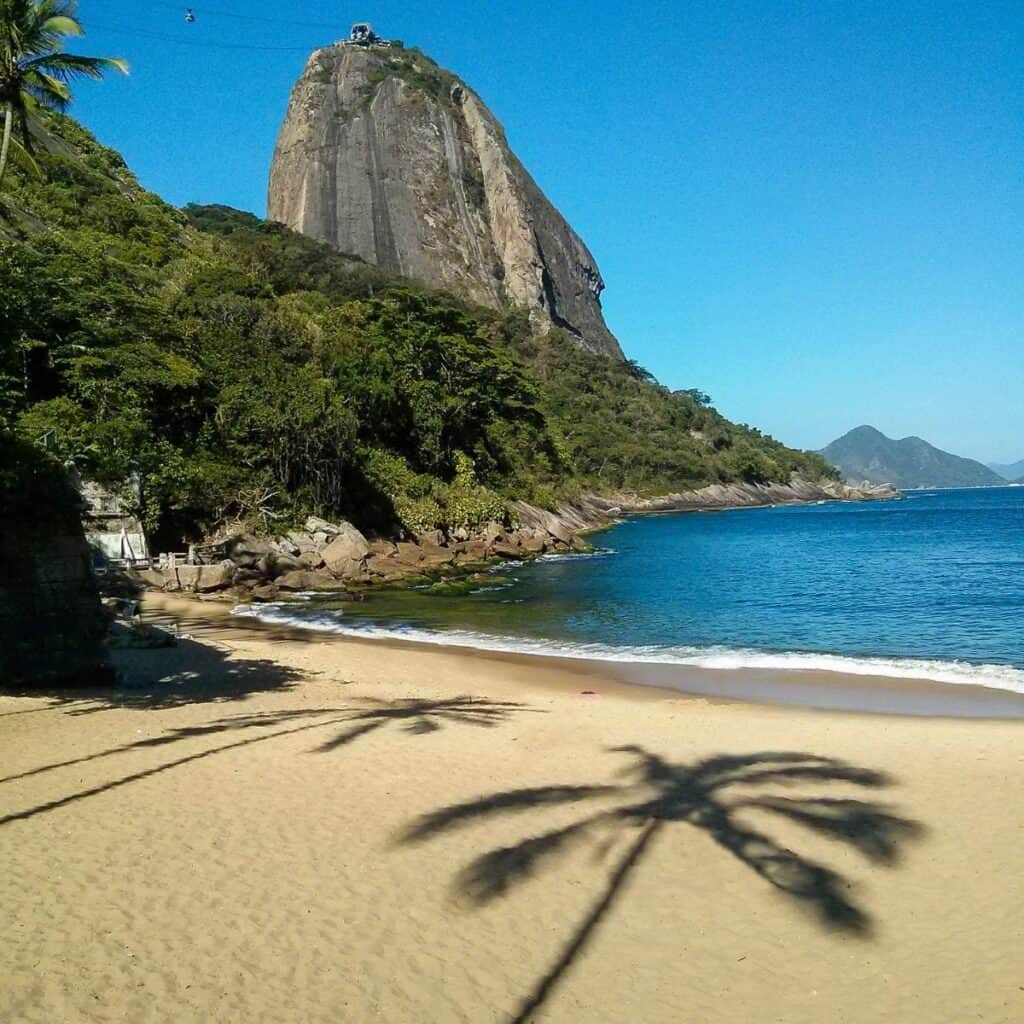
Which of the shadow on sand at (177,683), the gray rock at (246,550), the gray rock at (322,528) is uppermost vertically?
the gray rock at (322,528)

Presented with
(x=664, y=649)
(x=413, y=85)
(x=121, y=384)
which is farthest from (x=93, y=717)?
(x=413, y=85)

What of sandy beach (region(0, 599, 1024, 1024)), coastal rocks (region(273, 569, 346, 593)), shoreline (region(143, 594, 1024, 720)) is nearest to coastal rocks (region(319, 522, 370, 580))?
coastal rocks (region(273, 569, 346, 593))

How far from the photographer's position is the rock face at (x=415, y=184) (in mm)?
138375

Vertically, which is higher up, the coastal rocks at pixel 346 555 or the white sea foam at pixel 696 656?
the coastal rocks at pixel 346 555

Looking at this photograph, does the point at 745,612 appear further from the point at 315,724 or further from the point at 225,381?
the point at 225,381

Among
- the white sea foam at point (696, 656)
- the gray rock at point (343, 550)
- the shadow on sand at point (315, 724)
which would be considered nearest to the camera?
the shadow on sand at point (315, 724)

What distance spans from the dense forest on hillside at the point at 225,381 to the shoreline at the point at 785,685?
445 inches

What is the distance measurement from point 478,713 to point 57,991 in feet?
28.3

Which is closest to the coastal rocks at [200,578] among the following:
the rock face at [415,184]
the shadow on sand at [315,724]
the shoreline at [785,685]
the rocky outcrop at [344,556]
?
the rocky outcrop at [344,556]

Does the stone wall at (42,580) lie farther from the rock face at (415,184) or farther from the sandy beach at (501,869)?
the rock face at (415,184)

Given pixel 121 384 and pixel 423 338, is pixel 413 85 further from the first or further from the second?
pixel 121 384

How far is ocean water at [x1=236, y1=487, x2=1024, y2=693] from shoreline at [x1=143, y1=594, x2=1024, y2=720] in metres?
0.53

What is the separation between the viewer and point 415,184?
146 metres

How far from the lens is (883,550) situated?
161 feet
